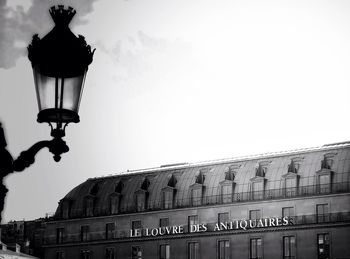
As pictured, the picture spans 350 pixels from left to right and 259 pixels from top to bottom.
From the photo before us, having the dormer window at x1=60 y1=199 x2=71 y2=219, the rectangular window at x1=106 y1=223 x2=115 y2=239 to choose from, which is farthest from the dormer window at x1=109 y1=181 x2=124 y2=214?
the dormer window at x1=60 y1=199 x2=71 y2=219

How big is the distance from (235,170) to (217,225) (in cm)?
759

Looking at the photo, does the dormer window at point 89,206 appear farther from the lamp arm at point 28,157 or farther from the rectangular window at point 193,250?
the lamp arm at point 28,157

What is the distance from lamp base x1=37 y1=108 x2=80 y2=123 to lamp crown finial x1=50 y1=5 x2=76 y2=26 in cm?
107

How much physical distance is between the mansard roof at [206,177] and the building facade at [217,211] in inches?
5.2

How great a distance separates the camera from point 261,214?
89625 millimetres

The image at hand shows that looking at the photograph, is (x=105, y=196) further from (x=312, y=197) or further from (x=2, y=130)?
(x=2, y=130)

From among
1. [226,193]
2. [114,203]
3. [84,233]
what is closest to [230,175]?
[226,193]

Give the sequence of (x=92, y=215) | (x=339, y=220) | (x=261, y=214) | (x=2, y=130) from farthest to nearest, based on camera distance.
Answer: (x=92, y=215)
(x=261, y=214)
(x=339, y=220)
(x=2, y=130)

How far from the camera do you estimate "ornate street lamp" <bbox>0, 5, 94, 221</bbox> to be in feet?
29.0

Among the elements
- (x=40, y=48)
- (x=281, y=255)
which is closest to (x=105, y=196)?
(x=281, y=255)

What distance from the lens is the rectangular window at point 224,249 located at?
90000 millimetres

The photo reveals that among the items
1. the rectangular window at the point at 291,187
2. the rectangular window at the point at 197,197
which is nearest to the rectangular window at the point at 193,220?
the rectangular window at the point at 197,197

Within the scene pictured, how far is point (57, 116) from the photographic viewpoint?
8984 mm

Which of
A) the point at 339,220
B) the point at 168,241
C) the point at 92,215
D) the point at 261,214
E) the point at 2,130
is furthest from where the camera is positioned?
the point at 92,215
